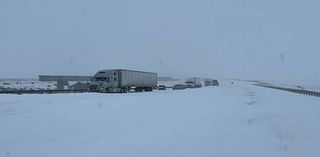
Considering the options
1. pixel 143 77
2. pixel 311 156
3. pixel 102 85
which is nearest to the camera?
pixel 311 156

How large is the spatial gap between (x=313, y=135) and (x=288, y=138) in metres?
1.29

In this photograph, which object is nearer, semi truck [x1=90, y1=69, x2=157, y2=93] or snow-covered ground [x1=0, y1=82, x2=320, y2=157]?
snow-covered ground [x1=0, y1=82, x2=320, y2=157]

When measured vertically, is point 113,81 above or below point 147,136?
above

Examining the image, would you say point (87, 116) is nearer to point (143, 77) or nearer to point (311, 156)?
point (311, 156)

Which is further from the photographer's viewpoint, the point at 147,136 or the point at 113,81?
the point at 113,81

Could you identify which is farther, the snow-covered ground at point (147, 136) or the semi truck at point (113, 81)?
the semi truck at point (113, 81)

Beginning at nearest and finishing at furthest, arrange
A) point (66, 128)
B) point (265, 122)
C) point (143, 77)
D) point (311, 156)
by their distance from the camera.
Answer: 1. point (311, 156)
2. point (66, 128)
3. point (265, 122)
4. point (143, 77)

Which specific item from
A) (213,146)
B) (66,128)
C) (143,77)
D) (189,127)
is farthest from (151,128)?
(143,77)

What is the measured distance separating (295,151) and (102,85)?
154ft

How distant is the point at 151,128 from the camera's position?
17.5 metres

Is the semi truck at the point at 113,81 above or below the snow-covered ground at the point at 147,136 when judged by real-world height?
above

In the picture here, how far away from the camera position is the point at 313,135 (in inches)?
631

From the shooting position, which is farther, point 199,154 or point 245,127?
point 245,127

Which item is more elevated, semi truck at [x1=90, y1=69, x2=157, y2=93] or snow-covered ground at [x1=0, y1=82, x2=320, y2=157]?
semi truck at [x1=90, y1=69, x2=157, y2=93]
